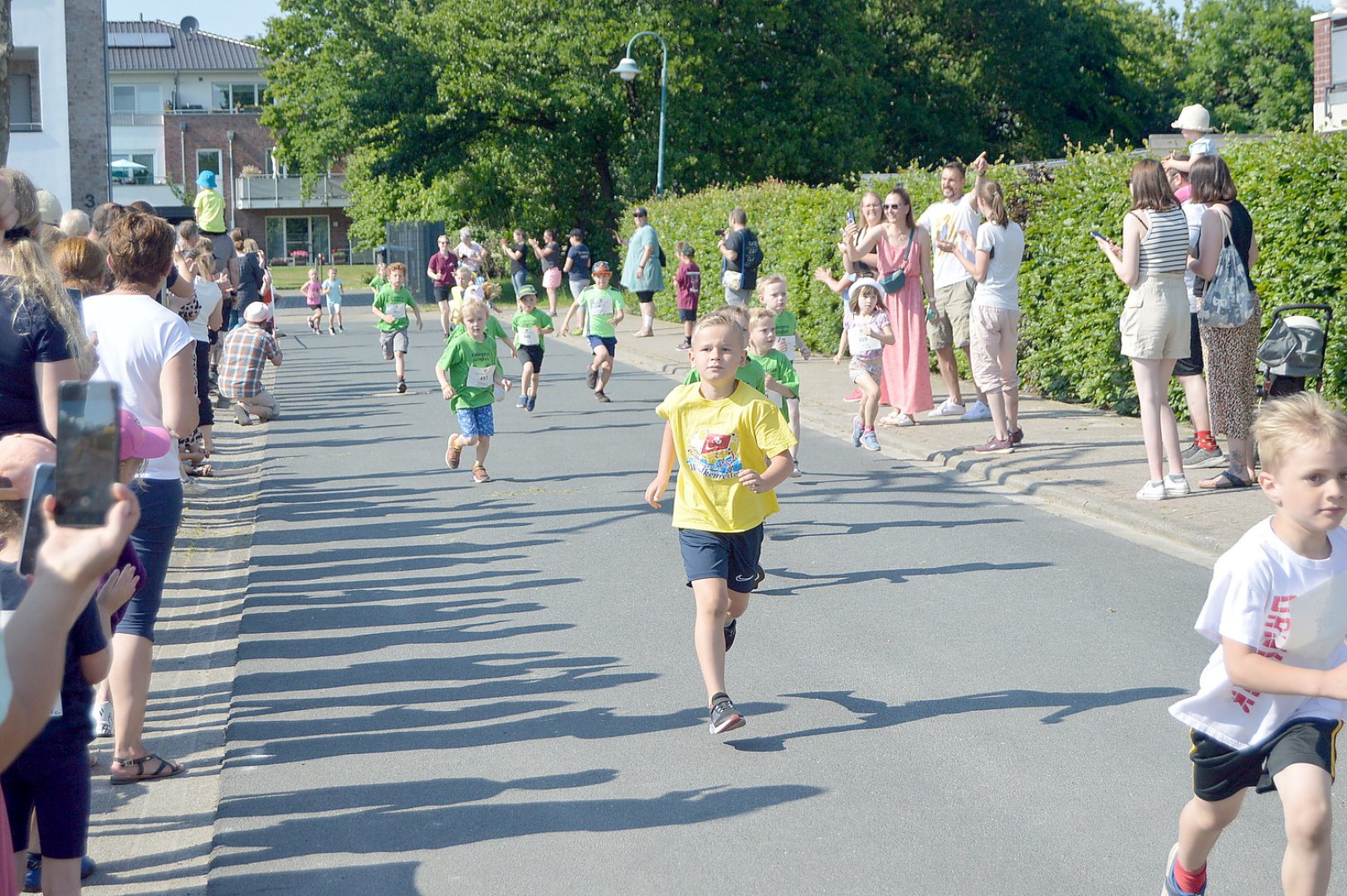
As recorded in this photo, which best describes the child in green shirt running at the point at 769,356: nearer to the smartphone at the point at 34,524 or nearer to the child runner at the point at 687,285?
the smartphone at the point at 34,524

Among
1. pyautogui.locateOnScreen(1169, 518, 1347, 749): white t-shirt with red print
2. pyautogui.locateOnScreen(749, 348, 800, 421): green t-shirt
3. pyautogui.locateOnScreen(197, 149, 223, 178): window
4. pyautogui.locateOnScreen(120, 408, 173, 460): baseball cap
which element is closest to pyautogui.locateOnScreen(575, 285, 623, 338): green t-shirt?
pyautogui.locateOnScreen(749, 348, 800, 421): green t-shirt

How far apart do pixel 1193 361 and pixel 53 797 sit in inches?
340

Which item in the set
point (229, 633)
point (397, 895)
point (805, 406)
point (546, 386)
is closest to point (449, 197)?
point (546, 386)

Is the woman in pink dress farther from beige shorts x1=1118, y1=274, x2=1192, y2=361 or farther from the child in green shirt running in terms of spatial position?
the child in green shirt running

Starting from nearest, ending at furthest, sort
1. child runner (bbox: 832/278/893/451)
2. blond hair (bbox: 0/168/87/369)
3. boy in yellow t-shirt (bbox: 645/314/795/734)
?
blond hair (bbox: 0/168/87/369)
boy in yellow t-shirt (bbox: 645/314/795/734)
child runner (bbox: 832/278/893/451)

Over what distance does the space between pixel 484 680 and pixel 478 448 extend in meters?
5.32

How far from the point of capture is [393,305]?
1819cm

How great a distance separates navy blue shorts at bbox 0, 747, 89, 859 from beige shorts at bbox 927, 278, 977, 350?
443 inches

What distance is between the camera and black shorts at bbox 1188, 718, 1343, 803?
3439 millimetres

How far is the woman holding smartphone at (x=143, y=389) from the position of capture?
16.4 ft

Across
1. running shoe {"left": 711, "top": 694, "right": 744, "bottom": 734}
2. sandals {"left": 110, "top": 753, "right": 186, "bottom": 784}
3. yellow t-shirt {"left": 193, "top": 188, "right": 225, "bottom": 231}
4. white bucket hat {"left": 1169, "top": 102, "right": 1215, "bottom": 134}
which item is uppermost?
white bucket hat {"left": 1169, "top": 102, "right": 1215, "bottom": 134}

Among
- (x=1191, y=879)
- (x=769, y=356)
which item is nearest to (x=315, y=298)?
(x=769, y=356)

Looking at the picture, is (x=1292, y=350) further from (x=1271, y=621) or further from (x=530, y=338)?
(x=530, y=338)

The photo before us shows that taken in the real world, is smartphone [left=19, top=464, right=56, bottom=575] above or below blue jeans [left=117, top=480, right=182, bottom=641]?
above
